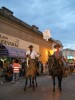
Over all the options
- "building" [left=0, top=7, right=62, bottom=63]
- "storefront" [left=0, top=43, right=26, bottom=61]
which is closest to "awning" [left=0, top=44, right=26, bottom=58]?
"storefront" [left=0, top=43, right=26, bottom=61]

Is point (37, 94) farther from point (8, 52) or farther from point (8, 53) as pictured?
point (8, 52)

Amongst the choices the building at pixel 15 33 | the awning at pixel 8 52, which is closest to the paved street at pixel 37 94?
the awning at pixel 8 52

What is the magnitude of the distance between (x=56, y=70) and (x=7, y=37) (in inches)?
813

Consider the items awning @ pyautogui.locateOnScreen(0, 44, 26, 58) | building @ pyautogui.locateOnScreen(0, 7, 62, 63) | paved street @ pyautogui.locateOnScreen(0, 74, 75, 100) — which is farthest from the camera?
building @ pyautogui.locateOnScreen(0, 7, 62, 63)

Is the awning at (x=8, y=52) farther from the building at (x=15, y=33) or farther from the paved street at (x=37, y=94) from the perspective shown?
the paved street at (x=37, y=94)

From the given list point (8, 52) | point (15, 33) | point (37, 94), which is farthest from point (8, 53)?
point (37, 94)

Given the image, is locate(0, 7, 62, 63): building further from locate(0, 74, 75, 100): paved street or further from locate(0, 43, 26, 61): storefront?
locate(0, 74, 75, 100): paved street

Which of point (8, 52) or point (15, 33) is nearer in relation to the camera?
Answer: point (8, 52)

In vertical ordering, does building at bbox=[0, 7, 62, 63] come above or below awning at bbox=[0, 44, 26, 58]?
above

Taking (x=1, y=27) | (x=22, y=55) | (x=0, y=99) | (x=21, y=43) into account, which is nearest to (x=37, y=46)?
(x=21, y=43)

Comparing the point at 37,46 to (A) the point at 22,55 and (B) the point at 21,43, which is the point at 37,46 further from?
(A) the point at 22,55

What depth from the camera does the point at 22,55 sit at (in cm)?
3650

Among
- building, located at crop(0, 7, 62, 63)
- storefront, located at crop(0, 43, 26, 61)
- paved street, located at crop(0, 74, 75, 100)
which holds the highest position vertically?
building, located at crop(0, 7, 62, 63)

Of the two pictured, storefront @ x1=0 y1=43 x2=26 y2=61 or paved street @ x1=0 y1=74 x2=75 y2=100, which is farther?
storefront @ x1=0 y1=43 x2=26 y2=61
